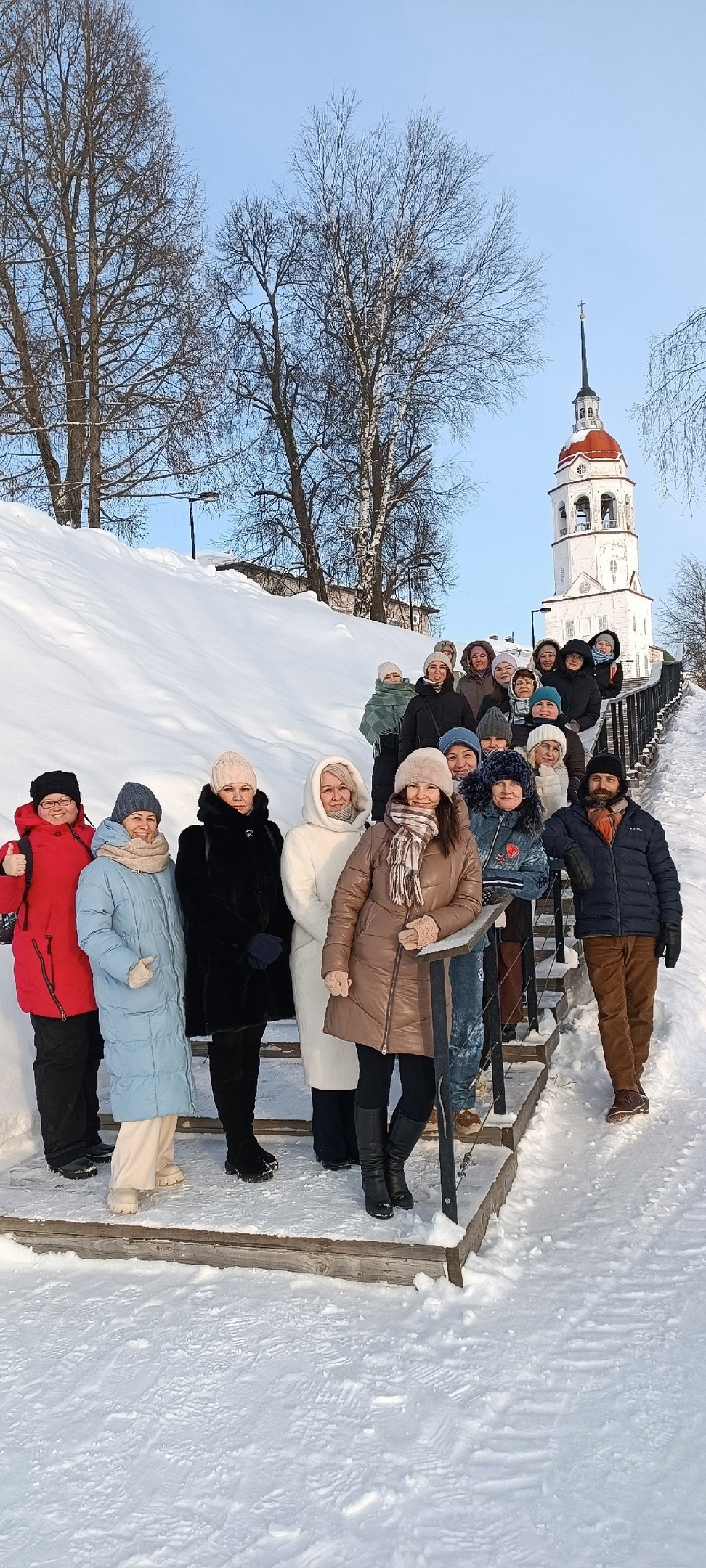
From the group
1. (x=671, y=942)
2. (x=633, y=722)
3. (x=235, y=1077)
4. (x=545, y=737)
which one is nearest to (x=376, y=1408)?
(x=235, y=1077)

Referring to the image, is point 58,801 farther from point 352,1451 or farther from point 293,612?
point 293,612

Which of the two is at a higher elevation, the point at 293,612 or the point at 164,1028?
the point at 293,612

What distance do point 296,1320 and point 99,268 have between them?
1696 cm

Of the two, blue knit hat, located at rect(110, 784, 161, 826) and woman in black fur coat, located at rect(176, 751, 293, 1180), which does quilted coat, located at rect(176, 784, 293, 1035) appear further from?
blue knit hat, located at rect(110, 784, 161, 826)

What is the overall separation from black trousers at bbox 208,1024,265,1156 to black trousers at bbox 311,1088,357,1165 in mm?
246

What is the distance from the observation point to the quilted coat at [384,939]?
11.4 feet

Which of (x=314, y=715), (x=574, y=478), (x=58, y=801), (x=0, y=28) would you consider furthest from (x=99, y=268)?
(x=574, y=478)

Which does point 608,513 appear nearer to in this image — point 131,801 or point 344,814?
point 344,814

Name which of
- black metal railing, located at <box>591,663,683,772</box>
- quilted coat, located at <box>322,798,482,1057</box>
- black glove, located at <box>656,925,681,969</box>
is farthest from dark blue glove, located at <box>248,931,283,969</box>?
black metal railing, located at <box>591,663,683,772</box>

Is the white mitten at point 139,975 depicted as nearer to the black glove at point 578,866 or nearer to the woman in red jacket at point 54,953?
the woman in red jacket at point 54,953

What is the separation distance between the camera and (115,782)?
677 centimetres

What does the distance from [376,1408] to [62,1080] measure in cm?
184

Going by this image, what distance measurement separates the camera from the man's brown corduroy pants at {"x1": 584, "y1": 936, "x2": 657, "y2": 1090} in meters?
4.84

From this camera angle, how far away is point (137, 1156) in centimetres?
378
